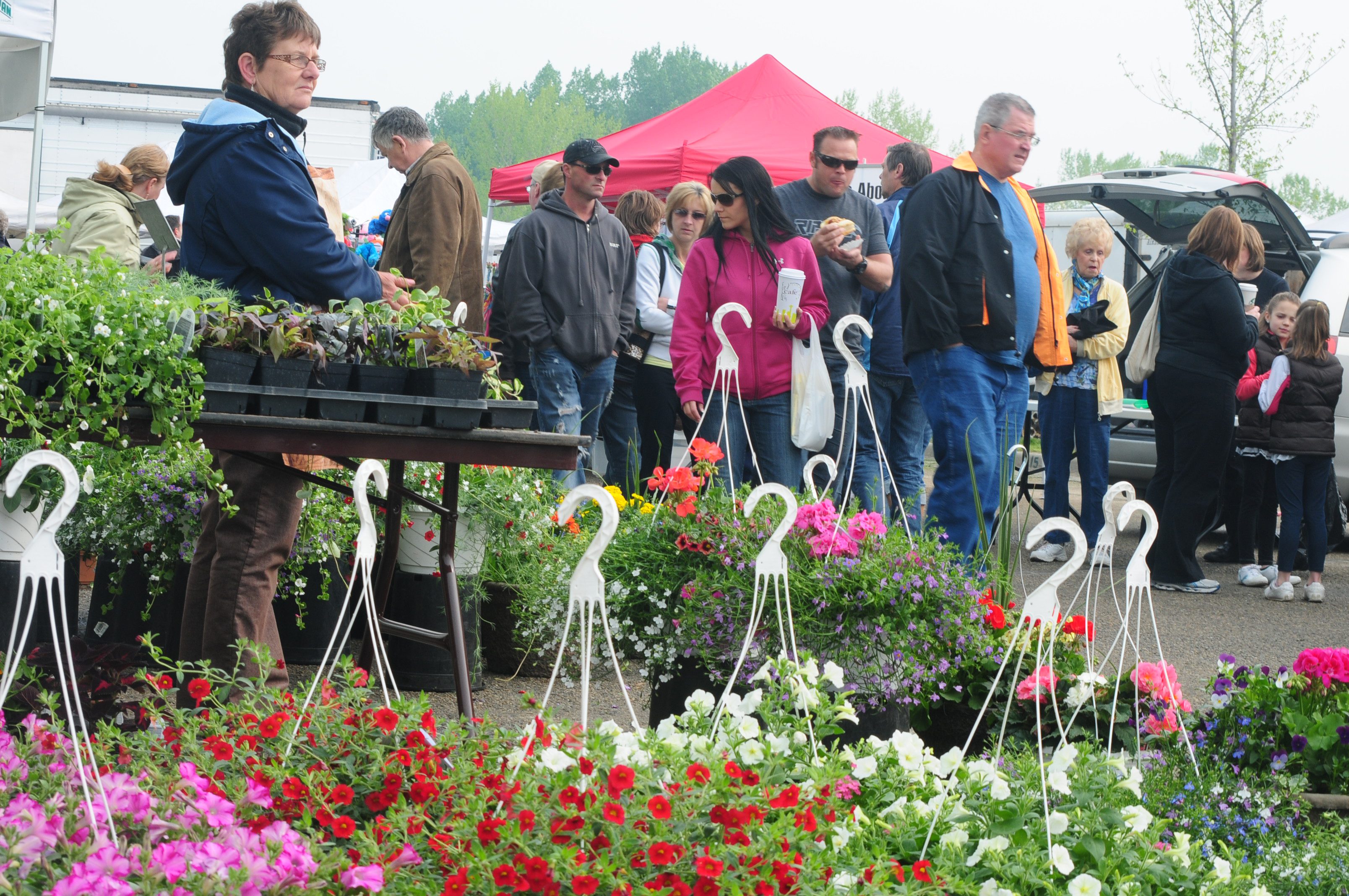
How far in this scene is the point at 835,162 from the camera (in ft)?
17.4

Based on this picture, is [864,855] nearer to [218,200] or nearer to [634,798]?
[634,798]

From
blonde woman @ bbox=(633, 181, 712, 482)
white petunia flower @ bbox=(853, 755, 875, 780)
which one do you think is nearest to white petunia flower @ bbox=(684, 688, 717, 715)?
white petunia flower @ bbox=(853, 755, 875, 780)

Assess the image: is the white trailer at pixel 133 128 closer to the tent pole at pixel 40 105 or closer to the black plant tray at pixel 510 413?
the tent pole at pixel 40 105

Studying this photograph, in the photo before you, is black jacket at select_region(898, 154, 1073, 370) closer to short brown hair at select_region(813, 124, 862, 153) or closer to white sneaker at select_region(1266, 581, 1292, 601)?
short brown hair at select_region(813, 124, 862, 153)

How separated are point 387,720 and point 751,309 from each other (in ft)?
10.1

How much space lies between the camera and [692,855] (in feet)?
5.26

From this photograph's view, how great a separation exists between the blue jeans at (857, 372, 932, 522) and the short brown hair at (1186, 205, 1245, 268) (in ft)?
5.10

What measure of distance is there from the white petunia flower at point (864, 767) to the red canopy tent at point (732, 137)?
837 cm

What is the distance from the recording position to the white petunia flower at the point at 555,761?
1778 mm

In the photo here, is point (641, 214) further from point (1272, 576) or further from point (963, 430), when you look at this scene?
point (1272, 576)

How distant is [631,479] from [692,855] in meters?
4.16

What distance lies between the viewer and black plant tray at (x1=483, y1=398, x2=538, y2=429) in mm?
2648

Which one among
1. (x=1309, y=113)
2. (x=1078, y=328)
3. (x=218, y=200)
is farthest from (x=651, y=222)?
(x=1309, y=113)

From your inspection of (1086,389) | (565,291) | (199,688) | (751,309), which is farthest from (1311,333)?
(199,688)
